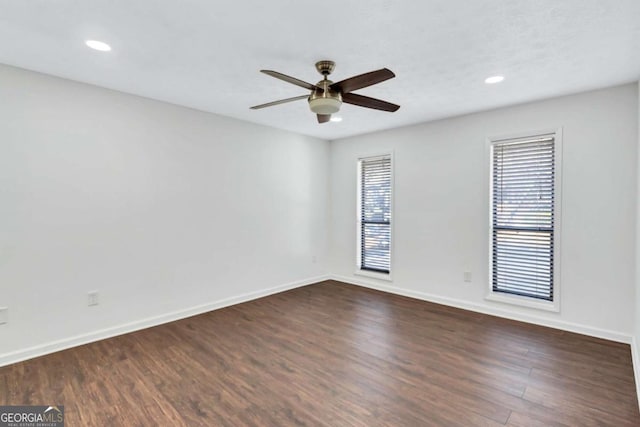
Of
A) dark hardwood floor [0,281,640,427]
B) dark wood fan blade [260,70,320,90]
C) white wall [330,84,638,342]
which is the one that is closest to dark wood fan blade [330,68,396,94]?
dark wood fan blade [260,70,320,90]

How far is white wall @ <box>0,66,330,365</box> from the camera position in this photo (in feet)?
9.27

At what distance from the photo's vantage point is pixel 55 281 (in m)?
3.00

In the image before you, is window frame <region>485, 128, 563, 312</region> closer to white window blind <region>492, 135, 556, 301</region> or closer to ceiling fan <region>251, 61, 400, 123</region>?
white window blind <region>492, 135, 556, 301</region>

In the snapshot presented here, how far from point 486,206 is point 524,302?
47.8 inches

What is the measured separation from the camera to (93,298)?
10.6 feet

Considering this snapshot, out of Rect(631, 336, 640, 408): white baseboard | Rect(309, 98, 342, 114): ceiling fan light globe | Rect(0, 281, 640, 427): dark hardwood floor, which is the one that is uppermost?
Rect(309, 98, 342, 114): ceiling fan light globe

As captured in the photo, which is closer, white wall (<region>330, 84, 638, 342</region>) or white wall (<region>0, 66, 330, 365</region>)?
white wall (<region>0, 66, 330, 365</region>)

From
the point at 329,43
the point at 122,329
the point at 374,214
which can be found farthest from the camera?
the point at 374,214

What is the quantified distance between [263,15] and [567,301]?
406 centimetres

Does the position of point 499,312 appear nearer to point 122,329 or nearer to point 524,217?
point 524,217

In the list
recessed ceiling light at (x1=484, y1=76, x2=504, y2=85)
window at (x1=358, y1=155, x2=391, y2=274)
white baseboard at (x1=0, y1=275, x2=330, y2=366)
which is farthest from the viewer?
window at (x1=358, y1=155, x2=391, y2=274)

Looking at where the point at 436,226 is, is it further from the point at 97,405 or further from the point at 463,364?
the point at 97,405

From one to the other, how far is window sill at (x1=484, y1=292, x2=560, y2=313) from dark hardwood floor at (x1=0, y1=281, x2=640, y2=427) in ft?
0.85

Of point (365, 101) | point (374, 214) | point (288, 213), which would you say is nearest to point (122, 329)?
point (288, 213)
